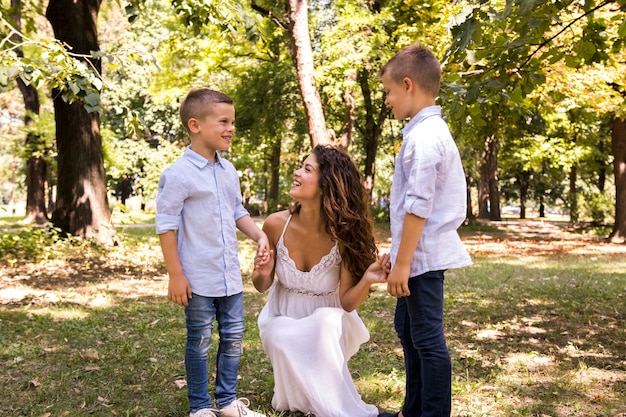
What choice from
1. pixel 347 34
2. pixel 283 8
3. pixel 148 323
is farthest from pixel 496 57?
pixel 347 34

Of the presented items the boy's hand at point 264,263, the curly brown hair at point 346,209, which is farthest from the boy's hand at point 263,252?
the curly brown hair at point 346,209

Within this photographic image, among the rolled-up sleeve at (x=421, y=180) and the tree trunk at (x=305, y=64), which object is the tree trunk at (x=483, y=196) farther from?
the rolled-up sleeve at (x=421, y=180)

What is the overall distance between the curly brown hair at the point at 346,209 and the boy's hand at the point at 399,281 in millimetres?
713

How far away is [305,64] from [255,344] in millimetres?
6275

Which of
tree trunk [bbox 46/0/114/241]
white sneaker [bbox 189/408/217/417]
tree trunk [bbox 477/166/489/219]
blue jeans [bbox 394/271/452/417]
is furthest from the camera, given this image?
tree trunk [bbox 477/166/489/219]

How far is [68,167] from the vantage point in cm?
1077

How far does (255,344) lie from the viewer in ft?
17.4

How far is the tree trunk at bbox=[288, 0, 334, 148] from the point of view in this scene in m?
10.2

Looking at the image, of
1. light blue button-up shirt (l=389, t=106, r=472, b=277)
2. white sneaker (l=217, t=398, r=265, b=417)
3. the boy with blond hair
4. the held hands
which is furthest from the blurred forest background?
white sneaker (l=217, t=398, r=265, b=417)

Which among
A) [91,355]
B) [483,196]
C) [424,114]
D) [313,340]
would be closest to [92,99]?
[91,355]

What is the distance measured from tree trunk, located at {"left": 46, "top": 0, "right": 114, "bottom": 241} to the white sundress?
309 inches

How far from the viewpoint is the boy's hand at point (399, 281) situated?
2934 mm

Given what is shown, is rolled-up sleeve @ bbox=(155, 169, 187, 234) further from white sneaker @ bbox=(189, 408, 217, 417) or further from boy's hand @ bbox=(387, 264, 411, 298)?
boy's hand @ bbox=(387, 264, 411, 298)

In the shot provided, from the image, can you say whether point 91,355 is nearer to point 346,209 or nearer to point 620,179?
point 346,209
